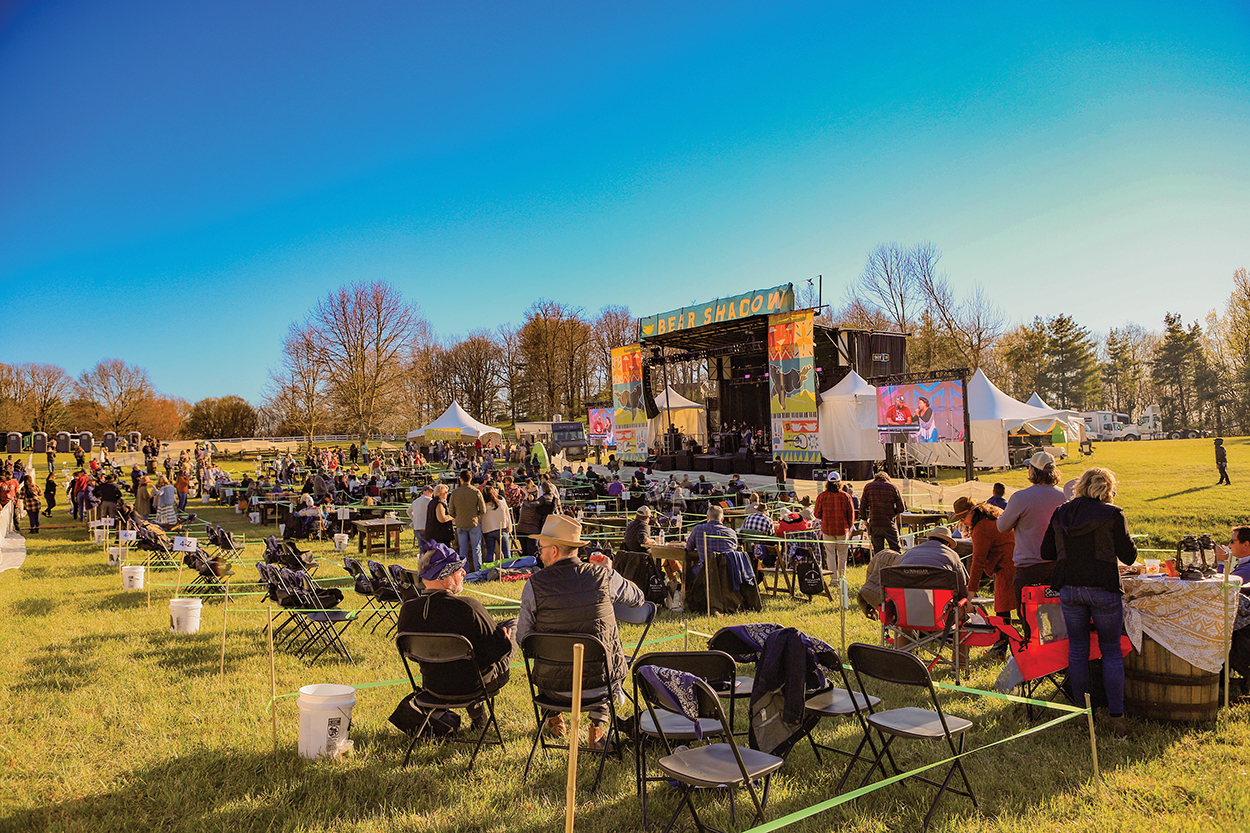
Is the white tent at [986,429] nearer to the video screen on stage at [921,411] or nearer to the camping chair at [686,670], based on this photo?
the video screen on stage at [921,411]

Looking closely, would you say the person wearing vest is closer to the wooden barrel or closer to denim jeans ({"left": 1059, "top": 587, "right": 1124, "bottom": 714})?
denim jeans ({"left": 1059, "top": 587, "right": 1124, "bottom": 714})

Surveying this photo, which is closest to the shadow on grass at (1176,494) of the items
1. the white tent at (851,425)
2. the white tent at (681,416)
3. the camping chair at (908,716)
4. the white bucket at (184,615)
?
the white tent at (851,425)

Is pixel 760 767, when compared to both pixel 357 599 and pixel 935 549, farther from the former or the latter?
pixel 357 599

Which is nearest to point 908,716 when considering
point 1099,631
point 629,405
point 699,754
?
point 699,754

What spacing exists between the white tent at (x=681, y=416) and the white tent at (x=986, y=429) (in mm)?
8646

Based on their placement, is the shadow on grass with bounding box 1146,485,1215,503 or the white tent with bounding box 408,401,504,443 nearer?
the shadow on grass with bounding box 1146,485,1215,503

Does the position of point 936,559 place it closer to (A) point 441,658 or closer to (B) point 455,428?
(A) point 441,658

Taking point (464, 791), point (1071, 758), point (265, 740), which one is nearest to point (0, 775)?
point (265, 740)

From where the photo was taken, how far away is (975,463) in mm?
24594

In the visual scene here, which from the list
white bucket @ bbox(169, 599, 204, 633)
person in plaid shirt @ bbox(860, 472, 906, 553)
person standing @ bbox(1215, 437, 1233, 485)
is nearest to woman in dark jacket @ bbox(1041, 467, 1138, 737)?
person in plaid shirt @ bbox(860, 472, 906, 553)

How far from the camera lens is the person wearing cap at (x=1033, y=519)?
477 cm

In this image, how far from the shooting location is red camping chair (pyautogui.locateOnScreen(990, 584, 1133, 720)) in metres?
4.14

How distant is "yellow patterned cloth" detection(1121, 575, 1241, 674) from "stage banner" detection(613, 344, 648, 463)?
69.7ft

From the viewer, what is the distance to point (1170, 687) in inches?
153
